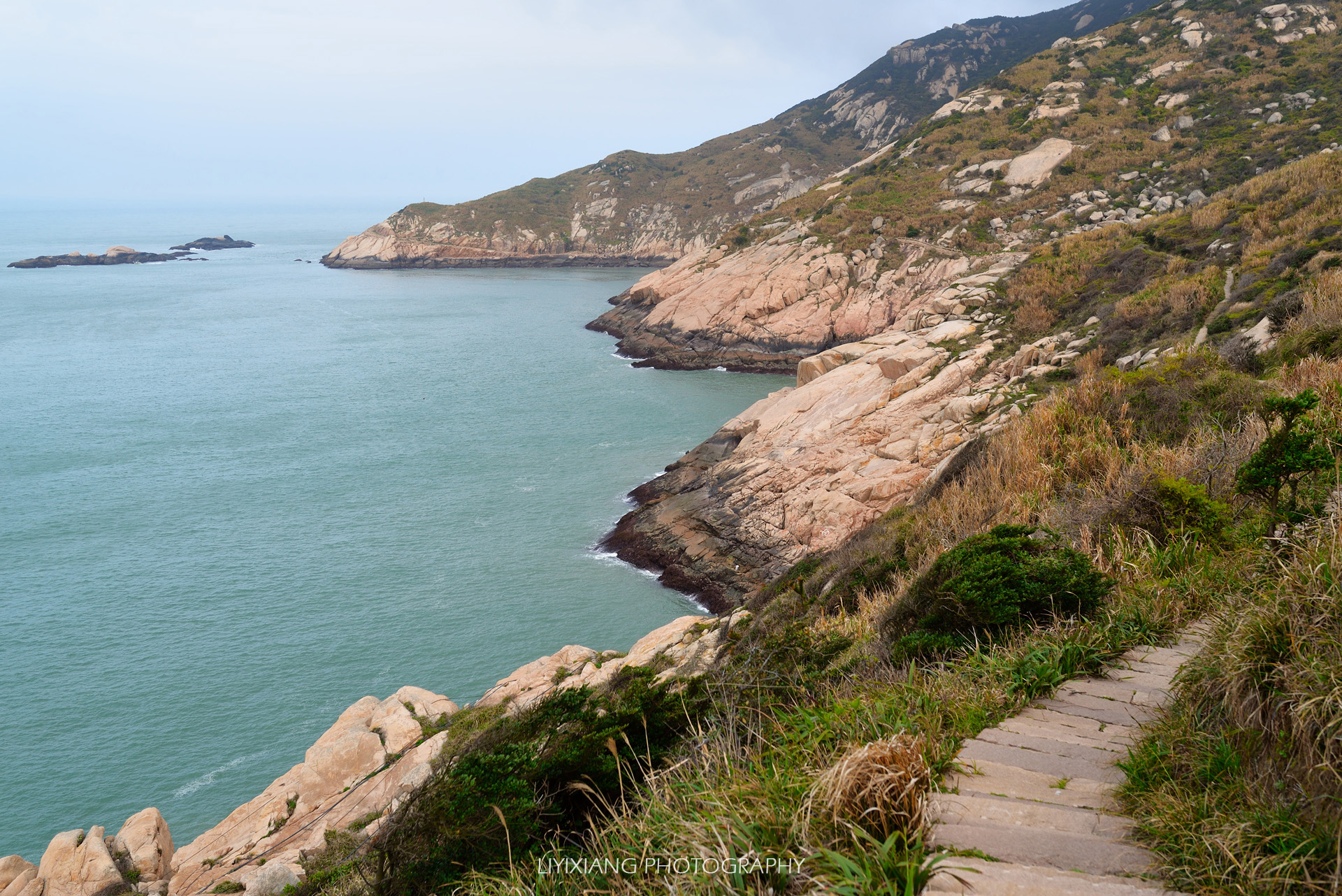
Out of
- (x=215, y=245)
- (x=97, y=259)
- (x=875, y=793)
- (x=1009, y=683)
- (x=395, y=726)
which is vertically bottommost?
(x=395, y=726)

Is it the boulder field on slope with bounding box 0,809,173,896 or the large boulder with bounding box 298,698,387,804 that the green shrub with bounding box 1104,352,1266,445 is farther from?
the boulder field on slope with bounding box 0,809,173,896

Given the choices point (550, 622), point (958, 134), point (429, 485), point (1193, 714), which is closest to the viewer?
point (1193, 714)

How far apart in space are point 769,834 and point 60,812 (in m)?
19.0

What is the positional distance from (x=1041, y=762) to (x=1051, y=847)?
31.1 inches

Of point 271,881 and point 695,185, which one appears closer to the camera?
point 271,881

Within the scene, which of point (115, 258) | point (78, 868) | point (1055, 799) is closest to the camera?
point (1055, 799)

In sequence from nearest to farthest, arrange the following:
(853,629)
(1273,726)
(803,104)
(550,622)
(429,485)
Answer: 1. (1273,726)
2. (853,629)
3. (550,622)
4. (429,485)
5. (803,104)

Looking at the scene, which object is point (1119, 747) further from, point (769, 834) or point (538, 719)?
point (538, 719)

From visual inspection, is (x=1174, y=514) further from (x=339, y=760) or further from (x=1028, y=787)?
(x=339, y=760)

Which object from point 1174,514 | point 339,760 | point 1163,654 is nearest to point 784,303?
point 339,760

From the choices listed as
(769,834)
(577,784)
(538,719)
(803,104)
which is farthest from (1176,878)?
(803,104)

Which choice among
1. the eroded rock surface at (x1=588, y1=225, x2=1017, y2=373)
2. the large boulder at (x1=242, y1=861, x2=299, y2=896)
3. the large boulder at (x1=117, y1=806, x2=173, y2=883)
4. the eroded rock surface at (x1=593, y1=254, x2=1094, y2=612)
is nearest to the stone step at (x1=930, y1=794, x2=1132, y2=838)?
the large boulder at (x1=242, y1=861, x2=299, y2=896)

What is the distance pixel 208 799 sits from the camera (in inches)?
617

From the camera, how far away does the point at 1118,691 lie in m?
4.59
